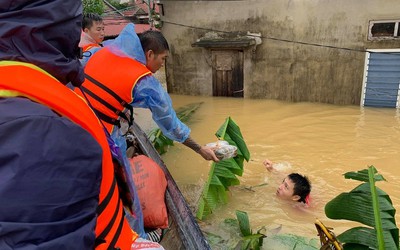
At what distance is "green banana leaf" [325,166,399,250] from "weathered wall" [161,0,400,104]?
25.5ft

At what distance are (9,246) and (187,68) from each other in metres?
10.4

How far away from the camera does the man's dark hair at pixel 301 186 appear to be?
14.2 ft

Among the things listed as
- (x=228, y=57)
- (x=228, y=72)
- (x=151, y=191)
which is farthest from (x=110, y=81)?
(x=228, y=72)

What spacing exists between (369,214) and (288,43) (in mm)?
8236

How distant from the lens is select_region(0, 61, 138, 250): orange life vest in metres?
0.96

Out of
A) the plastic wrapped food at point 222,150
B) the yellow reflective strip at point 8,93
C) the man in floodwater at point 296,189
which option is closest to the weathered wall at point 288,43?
the man in floodwater at point 296,189

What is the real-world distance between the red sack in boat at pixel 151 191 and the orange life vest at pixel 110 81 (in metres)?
A: 0.82

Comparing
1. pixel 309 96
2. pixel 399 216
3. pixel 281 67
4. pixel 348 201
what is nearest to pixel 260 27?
A: pixel 281 67

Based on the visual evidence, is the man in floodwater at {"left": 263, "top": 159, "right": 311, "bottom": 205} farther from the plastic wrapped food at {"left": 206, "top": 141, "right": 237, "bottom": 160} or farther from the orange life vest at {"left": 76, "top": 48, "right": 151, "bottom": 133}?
the orange life vest at {"left": 76, "top": 48, "right": 151, "bottom": 133}

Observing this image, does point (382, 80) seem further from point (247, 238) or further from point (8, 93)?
point (8, 93)

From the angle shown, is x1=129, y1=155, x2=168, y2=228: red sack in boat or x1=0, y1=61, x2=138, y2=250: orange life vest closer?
x1=0, y1=61, x2=138, y2=250: orange life vest

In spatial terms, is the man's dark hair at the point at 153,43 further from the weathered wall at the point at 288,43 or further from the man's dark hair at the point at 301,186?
the weathered wall at the point at 288,43

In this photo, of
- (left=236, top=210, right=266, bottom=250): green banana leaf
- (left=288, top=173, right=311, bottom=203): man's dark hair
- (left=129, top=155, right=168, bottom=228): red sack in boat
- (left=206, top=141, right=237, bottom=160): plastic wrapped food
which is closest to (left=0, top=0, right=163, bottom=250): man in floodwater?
(left=129, top=155, right=168, bottom=228): red sack in boat

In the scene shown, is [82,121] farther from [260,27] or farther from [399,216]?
[260,27]
